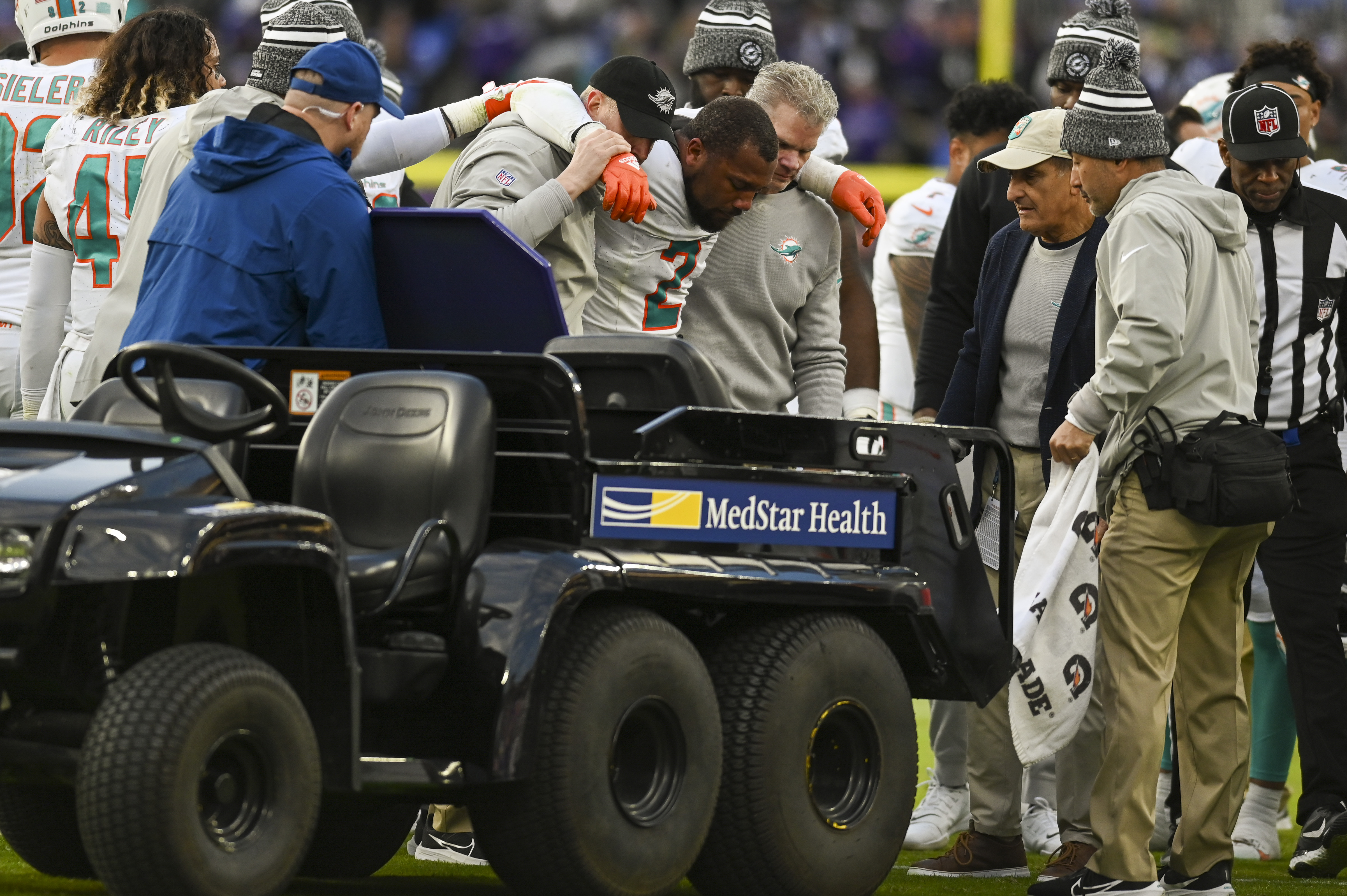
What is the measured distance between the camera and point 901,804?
4535 millimetres

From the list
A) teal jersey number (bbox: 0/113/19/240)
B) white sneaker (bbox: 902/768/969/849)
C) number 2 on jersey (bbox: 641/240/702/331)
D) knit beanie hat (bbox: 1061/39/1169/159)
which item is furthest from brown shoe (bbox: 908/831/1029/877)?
teal jersey number (bbox: 0/113/19/240)

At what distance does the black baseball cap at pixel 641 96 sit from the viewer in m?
5.19

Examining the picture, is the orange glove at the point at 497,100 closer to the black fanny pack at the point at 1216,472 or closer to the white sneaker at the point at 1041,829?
the black fanny pack at the point at 1216,472

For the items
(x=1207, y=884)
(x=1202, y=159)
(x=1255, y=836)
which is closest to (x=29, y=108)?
(x=1207, y=884)

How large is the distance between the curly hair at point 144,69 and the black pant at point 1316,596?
326 cm

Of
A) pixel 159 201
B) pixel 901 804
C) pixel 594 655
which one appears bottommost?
pixel 901 804

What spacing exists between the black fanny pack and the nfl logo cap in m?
0.94

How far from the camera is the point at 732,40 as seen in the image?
6.72m

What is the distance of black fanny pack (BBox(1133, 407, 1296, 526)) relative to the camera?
4602 mm

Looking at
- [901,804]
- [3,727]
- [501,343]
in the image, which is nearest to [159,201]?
[501,343]

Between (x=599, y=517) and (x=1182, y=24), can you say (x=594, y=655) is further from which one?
(x=1182, y=24)

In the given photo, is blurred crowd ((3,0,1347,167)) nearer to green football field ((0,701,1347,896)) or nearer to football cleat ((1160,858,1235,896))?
green football field ((0,701,1347,896))

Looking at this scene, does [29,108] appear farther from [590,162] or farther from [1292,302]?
[1292,302]

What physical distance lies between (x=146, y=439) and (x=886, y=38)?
48.8 feet
